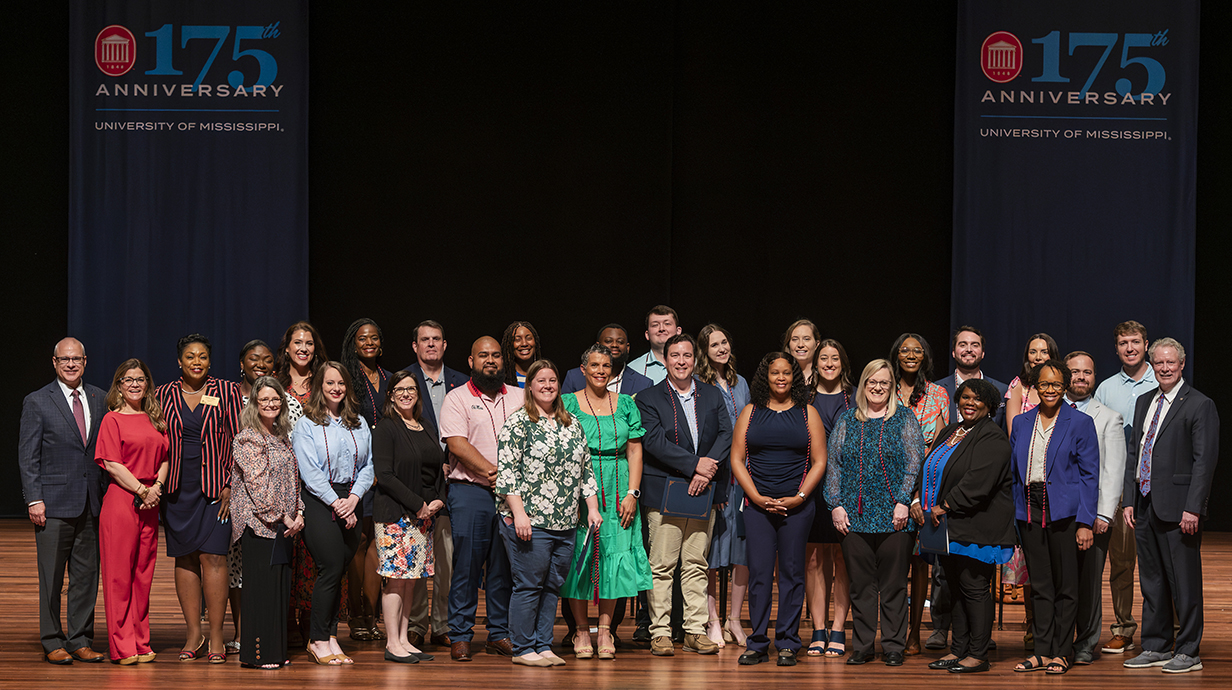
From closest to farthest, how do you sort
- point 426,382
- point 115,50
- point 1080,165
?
1. point 426,382
2. point 1080,165
3. point 115,50

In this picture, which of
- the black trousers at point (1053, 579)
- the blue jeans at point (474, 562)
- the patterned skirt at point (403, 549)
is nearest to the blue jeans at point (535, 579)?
the blue jeans at point (474, 562)

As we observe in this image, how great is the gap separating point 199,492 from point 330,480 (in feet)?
1.93

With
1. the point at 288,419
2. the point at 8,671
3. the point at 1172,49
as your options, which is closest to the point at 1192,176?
the point at 1172,49

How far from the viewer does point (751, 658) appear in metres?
5.21

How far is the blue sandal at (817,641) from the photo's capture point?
541cm

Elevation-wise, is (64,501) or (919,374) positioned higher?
(919,374)

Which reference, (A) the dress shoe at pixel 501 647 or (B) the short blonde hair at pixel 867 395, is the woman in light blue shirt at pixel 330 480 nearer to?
(A) the dress shoe at pixel 501 647

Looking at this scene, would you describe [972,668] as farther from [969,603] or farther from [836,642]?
[836,642]

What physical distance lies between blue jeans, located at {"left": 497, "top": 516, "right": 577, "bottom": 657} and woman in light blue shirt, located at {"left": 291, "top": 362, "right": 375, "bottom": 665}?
0.67m

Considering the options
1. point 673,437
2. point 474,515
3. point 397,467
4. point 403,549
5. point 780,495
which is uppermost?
point 673,437

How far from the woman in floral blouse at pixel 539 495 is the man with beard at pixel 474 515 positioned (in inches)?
6.0

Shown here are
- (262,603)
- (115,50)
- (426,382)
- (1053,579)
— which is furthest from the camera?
(115,50)

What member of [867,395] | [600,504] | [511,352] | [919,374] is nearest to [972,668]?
[867,395]

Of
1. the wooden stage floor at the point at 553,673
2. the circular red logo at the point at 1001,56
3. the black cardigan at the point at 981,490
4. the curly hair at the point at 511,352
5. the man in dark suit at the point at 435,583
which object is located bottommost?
the wooden stage floor at the point at 553,673
